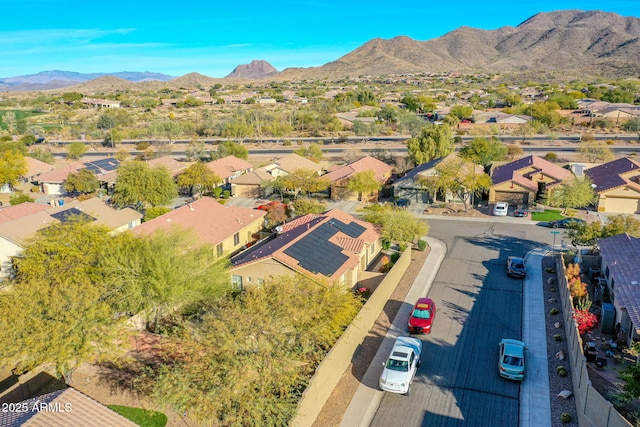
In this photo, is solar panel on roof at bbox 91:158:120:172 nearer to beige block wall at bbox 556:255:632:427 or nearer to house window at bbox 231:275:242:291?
house window at bbox 231:275:242:291

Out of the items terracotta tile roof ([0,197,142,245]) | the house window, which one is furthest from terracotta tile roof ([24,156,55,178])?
the house window

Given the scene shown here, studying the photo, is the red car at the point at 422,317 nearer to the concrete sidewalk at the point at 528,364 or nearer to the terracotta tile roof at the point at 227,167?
the concrete sidewalk at the point at 528,364

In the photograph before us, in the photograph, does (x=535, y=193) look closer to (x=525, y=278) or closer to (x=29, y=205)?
(x=525, y=278)

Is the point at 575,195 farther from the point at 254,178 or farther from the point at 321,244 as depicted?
the point at 254,178

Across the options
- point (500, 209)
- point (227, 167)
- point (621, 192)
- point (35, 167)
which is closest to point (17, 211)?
point (227, 167)

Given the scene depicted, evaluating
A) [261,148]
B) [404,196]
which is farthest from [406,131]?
[404,196]

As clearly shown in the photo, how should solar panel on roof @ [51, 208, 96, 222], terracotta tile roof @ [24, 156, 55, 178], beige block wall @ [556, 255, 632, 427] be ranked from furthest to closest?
terracotta tile roof @ [24, 156, 55, 178] < solar panel on roof @ [51, 208, 96, 222] < beige block wall @ [556, 255, 632, 427]
